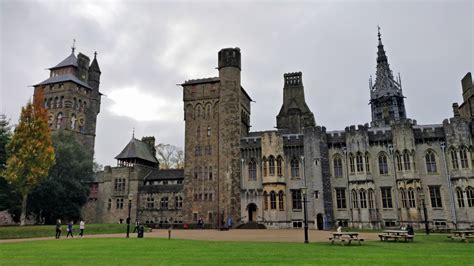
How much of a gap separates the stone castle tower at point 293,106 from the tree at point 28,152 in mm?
34117

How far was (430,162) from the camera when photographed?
133ft

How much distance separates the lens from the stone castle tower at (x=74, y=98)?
Answer: 69.2 meters

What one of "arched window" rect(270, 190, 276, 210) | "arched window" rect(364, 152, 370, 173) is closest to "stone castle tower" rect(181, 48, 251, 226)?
"arched window" rect(270, 190, 276, 210)

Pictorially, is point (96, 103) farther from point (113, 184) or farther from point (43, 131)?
point (43, 131)

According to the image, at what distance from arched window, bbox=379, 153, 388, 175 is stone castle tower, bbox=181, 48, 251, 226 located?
18318mm

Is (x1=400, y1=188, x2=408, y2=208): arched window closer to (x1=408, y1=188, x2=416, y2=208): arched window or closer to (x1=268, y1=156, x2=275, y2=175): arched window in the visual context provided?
(x1=408, y1=188, x2=416, y2=208): arched window

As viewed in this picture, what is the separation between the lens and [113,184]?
53.8m

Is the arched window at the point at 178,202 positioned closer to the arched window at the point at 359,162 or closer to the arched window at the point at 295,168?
the arched window at the point at 295,168

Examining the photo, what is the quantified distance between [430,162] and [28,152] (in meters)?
47.3

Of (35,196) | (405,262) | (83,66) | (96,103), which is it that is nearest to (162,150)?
(96,103)

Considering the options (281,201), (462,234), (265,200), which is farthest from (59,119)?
(462,234)

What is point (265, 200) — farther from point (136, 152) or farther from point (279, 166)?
point (136, 152)

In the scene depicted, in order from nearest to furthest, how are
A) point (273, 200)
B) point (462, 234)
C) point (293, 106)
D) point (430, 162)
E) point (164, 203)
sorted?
point (462, 234), point (430, 162), point (273, 200), point (164, 203), point (293, 106)

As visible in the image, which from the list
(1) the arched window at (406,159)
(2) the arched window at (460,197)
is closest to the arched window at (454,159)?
(2) the arched window at (460,197)
